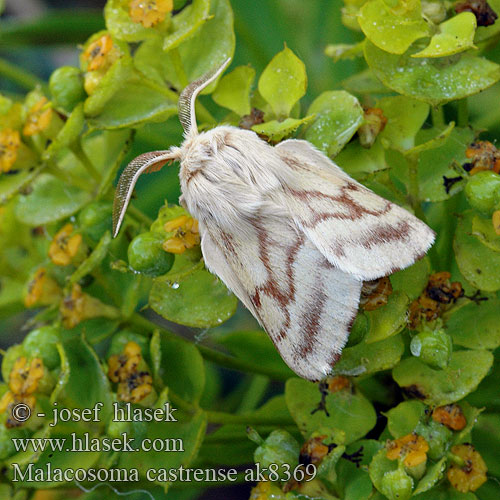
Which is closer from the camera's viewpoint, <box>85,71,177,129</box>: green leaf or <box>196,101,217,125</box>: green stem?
<box>85,71,177,129</box>: green leaf

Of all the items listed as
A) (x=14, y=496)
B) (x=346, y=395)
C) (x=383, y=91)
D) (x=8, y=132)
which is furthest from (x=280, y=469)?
(x=8, y=132)

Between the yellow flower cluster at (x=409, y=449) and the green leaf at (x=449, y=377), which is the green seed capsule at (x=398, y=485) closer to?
the yellow flower cluster at (x=409, y=449)

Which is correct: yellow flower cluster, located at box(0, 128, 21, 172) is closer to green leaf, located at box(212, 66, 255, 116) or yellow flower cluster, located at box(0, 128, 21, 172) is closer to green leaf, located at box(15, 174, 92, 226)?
green leaf, located at box(15, 174, 92, 226)

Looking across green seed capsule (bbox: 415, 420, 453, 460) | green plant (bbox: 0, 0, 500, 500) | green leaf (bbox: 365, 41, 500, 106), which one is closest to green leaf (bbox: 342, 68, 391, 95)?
green plant (bbox: 0, 0, 500, 500)

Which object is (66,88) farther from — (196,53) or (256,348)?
(256,348)

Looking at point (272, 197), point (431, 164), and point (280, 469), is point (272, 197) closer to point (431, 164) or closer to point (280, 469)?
point (431, 164)

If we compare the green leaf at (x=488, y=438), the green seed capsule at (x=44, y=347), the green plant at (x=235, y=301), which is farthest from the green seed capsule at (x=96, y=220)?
the green leaf at (x=488, y=438)
